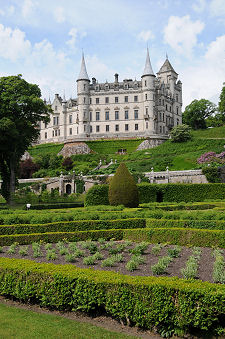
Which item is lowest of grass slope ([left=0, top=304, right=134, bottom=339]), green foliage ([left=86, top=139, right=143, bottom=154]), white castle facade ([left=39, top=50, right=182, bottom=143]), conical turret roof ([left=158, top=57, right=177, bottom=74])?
grass slope ([left=0, top=304, right=134, bottom=339])

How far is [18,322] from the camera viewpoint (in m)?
7.68

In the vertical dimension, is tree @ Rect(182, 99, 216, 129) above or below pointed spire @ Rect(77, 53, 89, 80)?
below

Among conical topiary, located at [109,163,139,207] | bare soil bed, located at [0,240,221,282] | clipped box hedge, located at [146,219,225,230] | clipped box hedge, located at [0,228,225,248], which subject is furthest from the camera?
conical topiary, located at [109,163,139,207]

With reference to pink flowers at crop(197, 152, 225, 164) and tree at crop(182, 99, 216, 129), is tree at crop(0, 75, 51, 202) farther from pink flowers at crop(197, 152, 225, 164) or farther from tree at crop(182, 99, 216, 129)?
tree at crop(182, 99, 216, 129)

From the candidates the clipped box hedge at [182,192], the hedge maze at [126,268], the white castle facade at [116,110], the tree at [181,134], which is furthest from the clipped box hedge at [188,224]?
the white castle facade at [116,110]

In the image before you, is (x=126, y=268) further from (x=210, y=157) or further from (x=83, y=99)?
(x=83, y=99)

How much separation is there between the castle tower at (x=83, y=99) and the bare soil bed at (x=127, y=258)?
64.7 m

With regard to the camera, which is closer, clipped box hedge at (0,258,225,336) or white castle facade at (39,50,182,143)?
clipped box hedge at (0,258,225,336)

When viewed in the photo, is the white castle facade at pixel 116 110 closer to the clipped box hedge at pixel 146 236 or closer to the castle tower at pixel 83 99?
the castle tower at pixel 83 99

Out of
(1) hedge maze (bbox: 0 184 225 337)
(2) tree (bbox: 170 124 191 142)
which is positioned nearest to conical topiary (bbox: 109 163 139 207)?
(1) hedge maze (bbox: 0 184 225 337)

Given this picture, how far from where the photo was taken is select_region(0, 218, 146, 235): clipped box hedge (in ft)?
54.8

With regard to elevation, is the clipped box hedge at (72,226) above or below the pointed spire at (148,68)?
below

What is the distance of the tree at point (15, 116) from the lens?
35.0 m

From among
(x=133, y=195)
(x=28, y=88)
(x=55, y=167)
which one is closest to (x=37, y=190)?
(x=55, y=167)
